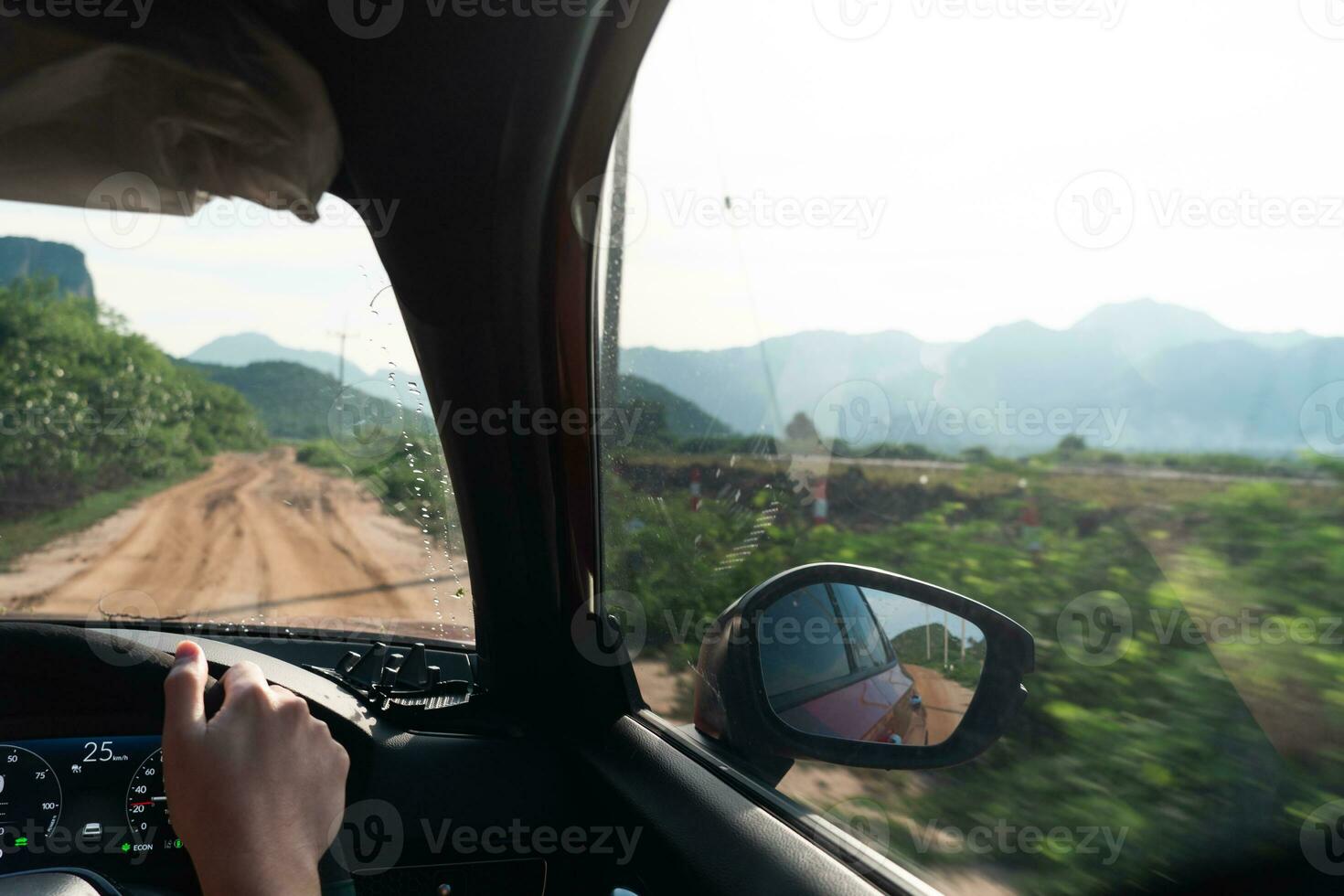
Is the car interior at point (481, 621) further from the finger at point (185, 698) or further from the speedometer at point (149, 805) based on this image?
the finger at point (185, 698)

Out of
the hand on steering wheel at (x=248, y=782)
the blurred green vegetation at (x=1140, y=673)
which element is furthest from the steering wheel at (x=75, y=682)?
the blurred green vegetation at (x=1140, y=673)

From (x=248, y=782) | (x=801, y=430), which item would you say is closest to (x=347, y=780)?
(x=248, y=782)

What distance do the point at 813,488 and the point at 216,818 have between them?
1.51 meters

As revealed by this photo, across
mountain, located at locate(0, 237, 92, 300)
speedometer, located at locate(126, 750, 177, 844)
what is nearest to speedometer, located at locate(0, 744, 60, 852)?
speedometer, located at locate(126, 750, 177, 844)

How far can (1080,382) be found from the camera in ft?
5.06

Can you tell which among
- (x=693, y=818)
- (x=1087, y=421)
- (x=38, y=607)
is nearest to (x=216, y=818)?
(x=693, y=818)

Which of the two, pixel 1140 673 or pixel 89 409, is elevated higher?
pixel 89 409

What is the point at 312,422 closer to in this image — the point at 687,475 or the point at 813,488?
the point at 687,475

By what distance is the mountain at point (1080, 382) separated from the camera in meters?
1.22

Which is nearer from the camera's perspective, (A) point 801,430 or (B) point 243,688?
(B) point 243,688

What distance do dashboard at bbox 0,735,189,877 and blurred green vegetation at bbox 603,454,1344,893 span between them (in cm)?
157

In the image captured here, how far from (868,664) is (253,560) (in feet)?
10.5

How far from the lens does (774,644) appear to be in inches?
86.1

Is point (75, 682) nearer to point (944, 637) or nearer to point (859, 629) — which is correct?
point (859, 629)
